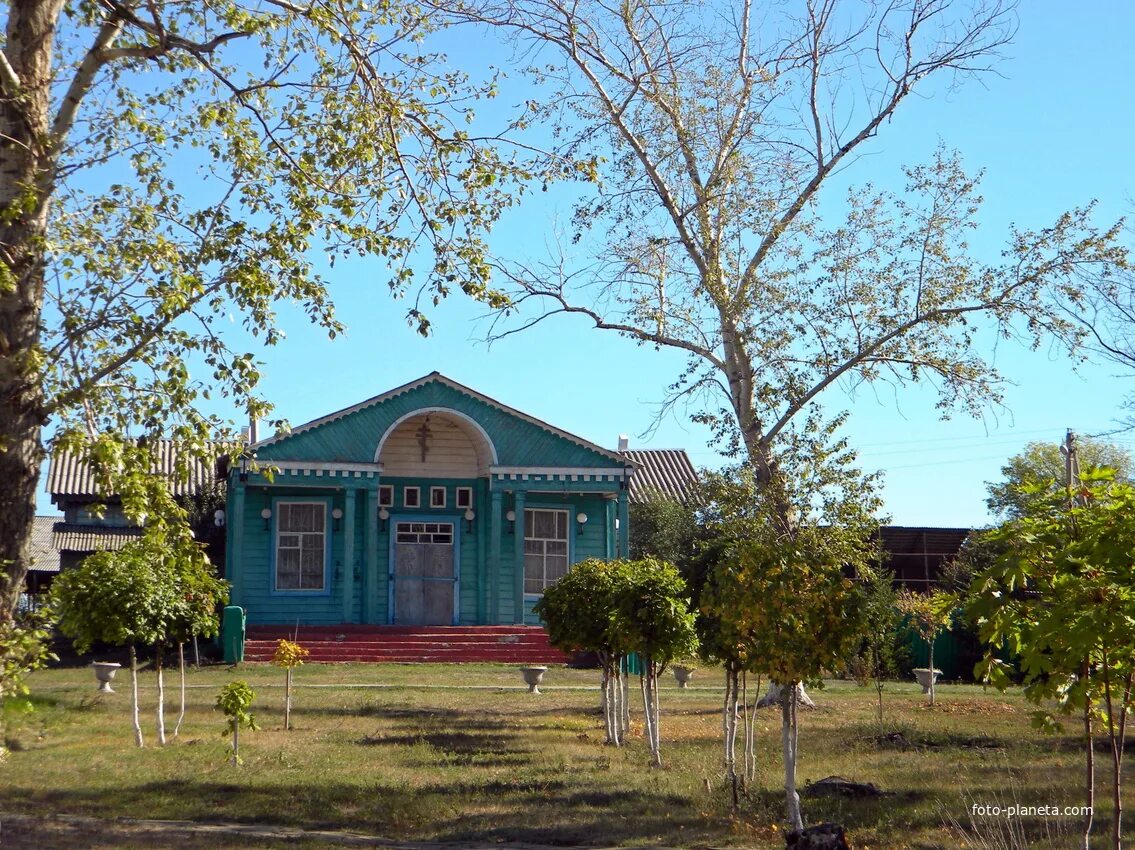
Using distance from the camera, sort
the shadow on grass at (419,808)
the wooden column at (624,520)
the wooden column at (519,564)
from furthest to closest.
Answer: the wooden column at (624,520) < the wooden column at (519,564) < the shadow on grass at (419,808)

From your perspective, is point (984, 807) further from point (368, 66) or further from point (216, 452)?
point (368, 66)

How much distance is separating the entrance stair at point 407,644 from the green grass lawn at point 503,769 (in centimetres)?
430

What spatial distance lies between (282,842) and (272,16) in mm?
6542

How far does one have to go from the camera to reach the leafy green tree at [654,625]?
14.1 m

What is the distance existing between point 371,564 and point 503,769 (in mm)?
13879

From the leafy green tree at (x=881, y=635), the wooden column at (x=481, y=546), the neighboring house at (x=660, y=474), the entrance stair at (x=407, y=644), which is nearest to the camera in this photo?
the leafy green tree at (x=881, y=635)

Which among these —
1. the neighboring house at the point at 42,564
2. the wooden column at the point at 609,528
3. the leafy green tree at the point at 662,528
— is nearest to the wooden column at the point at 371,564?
the wooden column at the point at 609,528

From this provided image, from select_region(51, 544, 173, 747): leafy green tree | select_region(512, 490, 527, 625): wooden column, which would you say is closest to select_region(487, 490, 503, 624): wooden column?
select_region(512, 490, 527, 625): wooden column

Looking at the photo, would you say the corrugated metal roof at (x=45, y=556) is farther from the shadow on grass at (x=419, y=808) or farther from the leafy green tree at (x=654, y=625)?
the leafy green tree at (x=654, y=625)

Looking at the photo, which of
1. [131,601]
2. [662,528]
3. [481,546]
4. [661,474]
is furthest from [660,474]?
[131,601]

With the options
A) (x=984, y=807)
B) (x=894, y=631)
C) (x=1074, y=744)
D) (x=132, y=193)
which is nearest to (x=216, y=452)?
(x=132, y=193)

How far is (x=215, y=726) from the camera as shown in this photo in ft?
A: 53.0

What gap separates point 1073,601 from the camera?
21.0 feet

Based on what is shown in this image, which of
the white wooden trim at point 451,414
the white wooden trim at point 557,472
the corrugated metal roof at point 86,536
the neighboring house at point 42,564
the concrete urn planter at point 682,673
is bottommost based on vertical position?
the concrete urn planter at point 682,673
